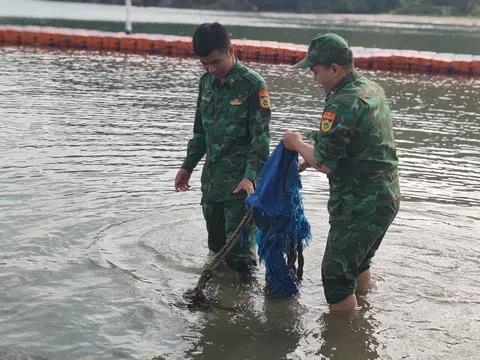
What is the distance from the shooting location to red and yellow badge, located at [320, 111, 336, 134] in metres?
4.30

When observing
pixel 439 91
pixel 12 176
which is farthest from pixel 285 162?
pixel 439 91

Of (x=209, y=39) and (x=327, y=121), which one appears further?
(x=209, y=39)

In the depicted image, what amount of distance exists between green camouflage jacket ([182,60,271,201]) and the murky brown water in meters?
0.94

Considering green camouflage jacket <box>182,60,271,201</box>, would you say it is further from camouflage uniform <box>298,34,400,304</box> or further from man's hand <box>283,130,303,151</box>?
camouflage uniform <box>298,34,400,304</box>

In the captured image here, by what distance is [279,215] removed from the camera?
5121mm

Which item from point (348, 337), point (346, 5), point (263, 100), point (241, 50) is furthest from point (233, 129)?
point (346, 5)

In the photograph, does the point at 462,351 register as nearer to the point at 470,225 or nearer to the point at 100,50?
the point at 470,225

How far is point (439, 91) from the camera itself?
21.1 metres

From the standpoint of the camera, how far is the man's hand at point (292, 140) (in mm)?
4609

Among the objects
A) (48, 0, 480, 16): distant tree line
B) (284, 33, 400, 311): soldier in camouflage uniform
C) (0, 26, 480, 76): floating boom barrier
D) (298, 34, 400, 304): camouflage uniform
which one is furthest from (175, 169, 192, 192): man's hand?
(48, 0, 480, 16): distant tree line

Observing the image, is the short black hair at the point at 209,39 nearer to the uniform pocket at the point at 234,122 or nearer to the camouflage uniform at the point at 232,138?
the camouflage uniform at the point at 232,138

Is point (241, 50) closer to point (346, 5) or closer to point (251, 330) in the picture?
point (251, 330)

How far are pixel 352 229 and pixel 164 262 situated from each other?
6.89 ft

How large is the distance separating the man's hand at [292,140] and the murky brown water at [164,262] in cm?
130
